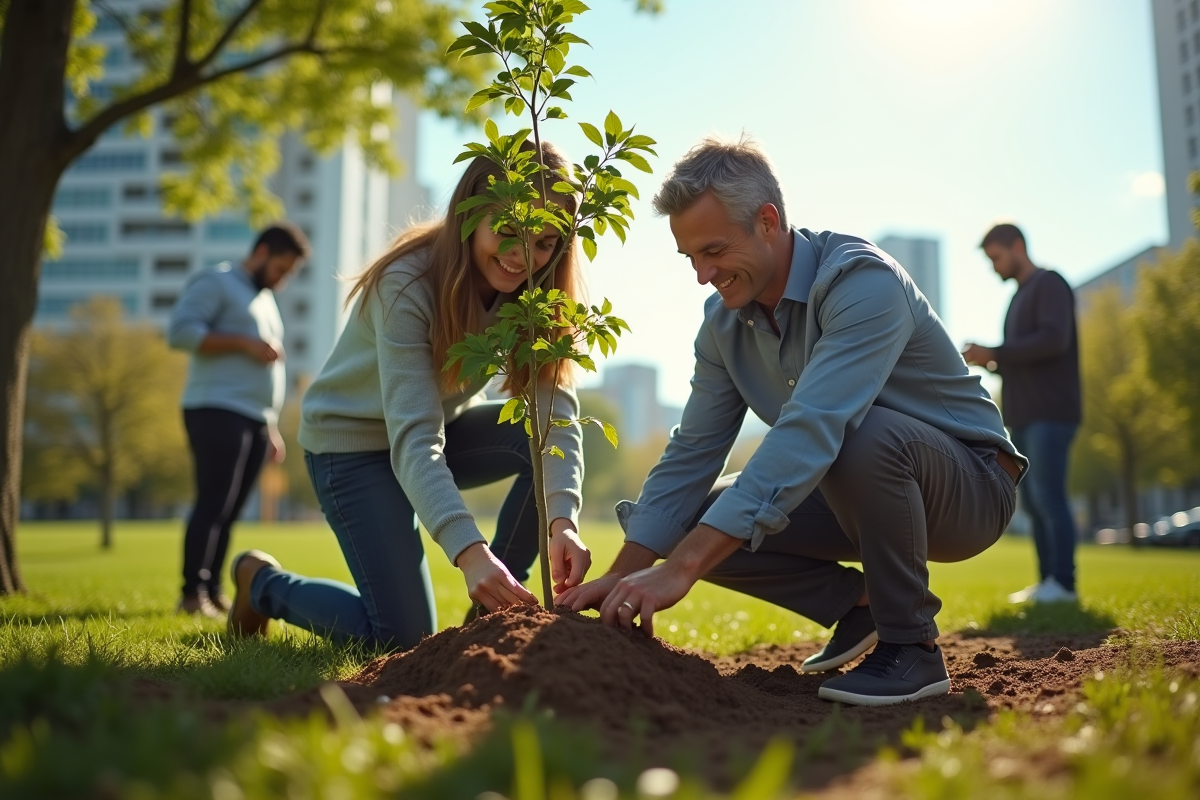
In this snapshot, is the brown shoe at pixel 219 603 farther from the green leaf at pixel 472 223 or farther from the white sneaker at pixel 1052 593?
the white sneaker at pixel 1052 593

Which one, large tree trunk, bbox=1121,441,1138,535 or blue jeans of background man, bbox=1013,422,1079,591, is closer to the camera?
blue jeans of background man, bbox=1013,422,1079,591

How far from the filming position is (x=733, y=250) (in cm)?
324

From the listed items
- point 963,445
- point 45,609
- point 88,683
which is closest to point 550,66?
point 963,445

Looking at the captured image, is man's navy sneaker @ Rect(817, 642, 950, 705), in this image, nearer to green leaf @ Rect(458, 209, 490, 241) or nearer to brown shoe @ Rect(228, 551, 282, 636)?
green leaf @ Rect(458, 209, 490, 241)

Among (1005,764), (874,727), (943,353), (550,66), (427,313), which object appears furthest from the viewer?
(427,313)

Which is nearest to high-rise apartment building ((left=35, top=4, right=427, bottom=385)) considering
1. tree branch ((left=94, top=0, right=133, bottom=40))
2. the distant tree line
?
the distant tree line

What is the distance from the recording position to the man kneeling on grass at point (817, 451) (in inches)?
109

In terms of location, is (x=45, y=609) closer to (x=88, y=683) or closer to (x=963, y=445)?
(x=88, y=683)

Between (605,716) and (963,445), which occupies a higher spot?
(963,445)

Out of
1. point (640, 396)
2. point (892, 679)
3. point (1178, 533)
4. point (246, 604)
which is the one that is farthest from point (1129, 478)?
point (640, 396)

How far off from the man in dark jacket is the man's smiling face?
11.6 ft

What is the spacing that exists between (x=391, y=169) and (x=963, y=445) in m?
8.97

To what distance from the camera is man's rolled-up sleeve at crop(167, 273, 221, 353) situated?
6.00m

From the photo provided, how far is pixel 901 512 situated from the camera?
9.61 ft
